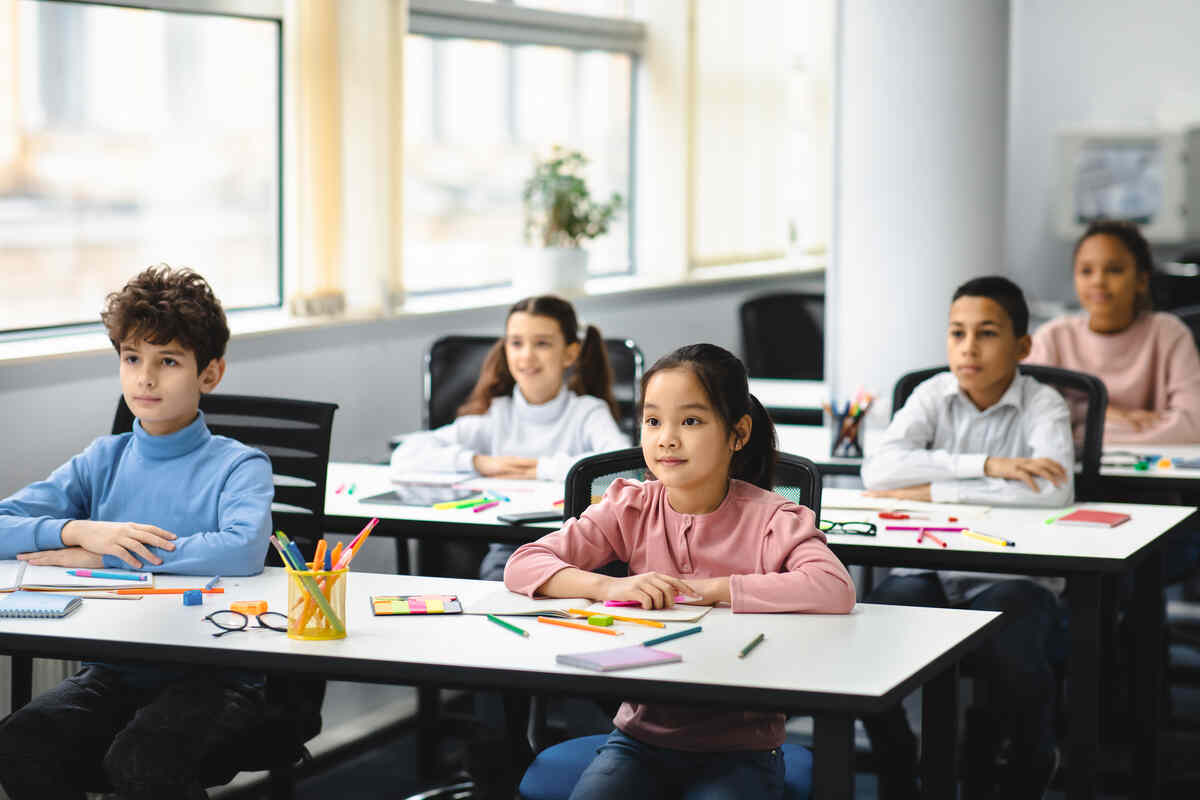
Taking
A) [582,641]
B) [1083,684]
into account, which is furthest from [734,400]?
[1083,684]

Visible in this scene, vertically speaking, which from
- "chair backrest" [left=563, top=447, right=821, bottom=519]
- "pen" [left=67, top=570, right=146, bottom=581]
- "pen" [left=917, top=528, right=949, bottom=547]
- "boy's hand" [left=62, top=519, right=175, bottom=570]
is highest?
"chair backrest" [left=563, top=447, right=821, bottom=519]

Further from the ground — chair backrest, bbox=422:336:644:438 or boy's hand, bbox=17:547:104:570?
chair backrest, bbox=422:336:644:438

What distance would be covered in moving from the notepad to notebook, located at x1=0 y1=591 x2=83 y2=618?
504mm

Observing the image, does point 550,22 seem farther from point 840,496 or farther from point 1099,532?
point 1099,532

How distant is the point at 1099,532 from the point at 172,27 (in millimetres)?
2759

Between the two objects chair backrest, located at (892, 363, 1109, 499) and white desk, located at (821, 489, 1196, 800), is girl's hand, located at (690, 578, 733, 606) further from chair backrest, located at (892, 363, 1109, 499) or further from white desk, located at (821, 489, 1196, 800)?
chair backrest, located at (892, 363, 1109, 499)

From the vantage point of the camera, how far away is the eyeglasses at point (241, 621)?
2482 mm

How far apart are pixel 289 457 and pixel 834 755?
5.09ft

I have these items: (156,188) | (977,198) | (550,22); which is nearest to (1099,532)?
(977,198)

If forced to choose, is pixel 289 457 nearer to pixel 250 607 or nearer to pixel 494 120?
pixel 250 607

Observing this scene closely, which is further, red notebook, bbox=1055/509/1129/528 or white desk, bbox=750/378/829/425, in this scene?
white desk, bbox=750/378/829/425

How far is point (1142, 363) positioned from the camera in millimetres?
4688

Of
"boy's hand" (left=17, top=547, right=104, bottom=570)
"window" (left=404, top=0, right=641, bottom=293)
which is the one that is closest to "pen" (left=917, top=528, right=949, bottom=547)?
"boy's hand" (left=17, top=547, right=104, bottom=570)

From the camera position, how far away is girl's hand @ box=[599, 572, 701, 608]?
2562 mm
